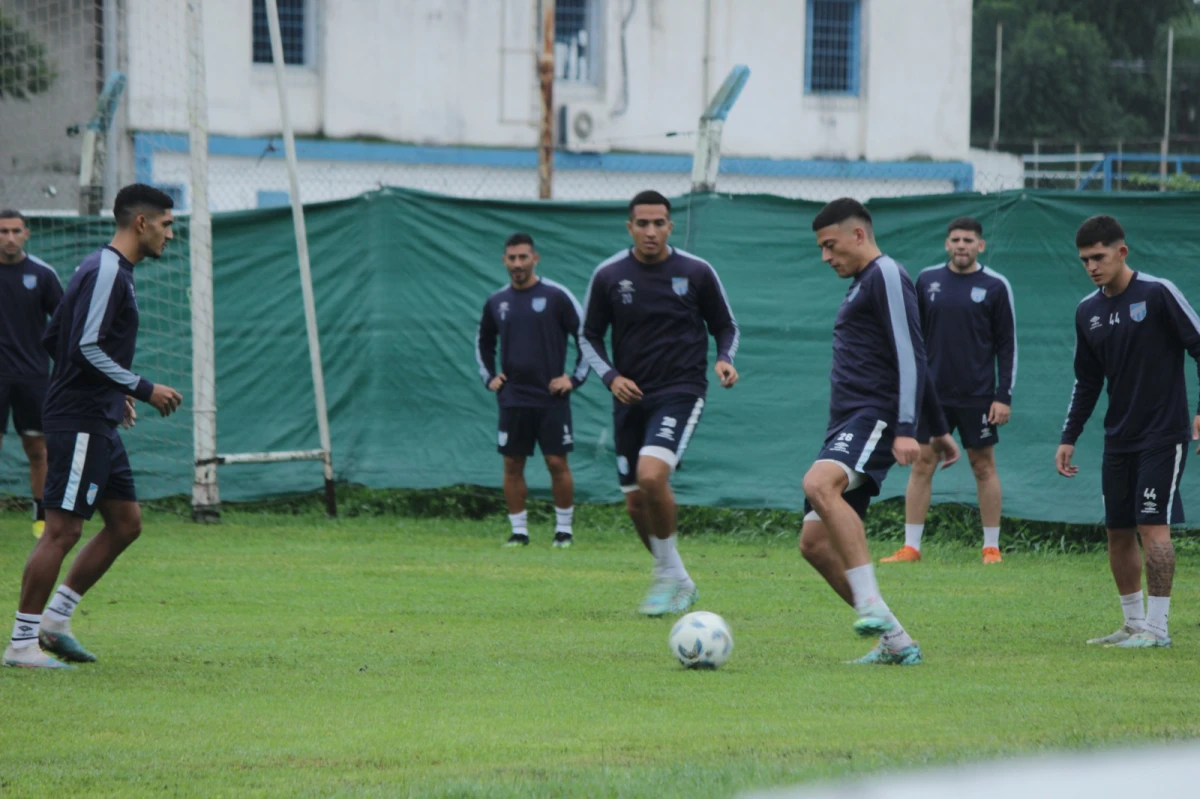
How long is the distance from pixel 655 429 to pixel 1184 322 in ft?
9.23

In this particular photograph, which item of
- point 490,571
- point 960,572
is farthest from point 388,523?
point 960,572

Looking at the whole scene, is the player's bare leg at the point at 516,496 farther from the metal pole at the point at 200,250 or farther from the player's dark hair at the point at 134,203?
the player's dark hair at the point at 134,203

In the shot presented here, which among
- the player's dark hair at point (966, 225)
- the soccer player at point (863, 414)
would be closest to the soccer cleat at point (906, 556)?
the player's dark hair at point (966, 225)

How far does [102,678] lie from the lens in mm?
6605

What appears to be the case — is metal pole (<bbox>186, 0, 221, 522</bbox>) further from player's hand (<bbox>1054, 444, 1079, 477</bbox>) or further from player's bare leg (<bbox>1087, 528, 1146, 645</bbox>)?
player's bare leg (<bbox>1087, 528, 1146, 645</bbox>)

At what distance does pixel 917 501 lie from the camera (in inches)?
445

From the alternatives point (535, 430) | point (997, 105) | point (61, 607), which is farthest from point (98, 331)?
point (997, 105)

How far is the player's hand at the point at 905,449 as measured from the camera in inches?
268

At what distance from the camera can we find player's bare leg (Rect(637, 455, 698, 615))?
8.58 metres

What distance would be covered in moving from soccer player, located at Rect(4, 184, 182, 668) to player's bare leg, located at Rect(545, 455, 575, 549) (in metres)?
5.34

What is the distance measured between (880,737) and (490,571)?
5593 millimetres

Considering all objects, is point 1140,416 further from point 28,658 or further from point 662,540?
point 28,658

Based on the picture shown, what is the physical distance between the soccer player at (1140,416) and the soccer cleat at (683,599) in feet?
7.25

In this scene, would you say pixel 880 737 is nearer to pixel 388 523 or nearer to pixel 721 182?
pixel 388 523
